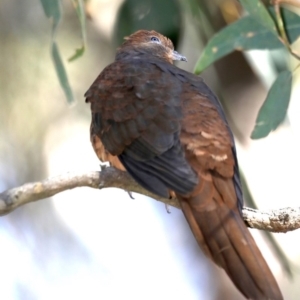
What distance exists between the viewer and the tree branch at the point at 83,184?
7.91 feet

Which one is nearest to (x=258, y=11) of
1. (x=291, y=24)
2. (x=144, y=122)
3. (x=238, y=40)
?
(x=238, y=40)

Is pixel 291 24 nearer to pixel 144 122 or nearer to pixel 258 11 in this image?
pixel 258 11

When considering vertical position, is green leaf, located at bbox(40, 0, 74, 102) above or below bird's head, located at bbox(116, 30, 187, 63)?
above

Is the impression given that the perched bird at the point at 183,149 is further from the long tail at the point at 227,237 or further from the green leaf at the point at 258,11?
the green leaf at the point at 258,11

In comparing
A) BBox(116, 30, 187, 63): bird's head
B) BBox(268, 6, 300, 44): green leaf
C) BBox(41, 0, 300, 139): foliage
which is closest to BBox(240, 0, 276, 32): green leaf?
BBox(41, 0, 300, 139): foliage

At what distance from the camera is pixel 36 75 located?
473cm

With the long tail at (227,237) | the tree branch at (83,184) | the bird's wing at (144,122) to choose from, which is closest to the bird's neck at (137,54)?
the bird's wing at (144,122)

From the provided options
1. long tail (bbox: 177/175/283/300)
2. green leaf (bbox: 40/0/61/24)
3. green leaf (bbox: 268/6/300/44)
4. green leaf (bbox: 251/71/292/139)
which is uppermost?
Answer: green leaf (bbox: 40/0/61/24)

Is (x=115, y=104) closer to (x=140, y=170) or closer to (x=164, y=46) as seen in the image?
(x=140, y=170)

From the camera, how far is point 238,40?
2.99 m

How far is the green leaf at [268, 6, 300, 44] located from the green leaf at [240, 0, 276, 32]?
29 cm

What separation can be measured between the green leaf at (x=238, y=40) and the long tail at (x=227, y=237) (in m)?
0.57

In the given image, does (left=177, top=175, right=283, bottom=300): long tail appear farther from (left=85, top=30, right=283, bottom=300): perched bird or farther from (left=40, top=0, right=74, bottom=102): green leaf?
(left=40, top=0, right=74, bottom=102): green leaf

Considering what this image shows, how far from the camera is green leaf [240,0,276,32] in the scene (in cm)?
282
